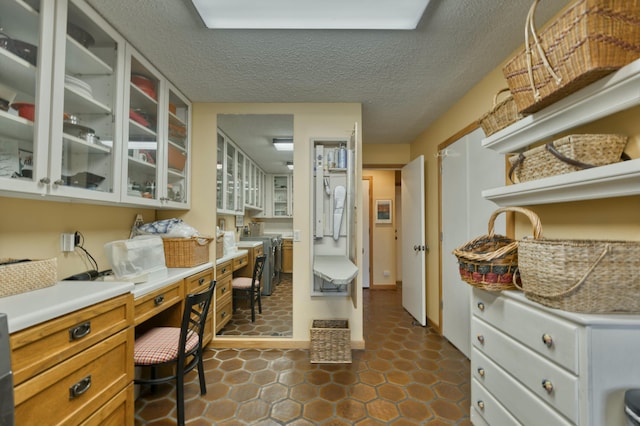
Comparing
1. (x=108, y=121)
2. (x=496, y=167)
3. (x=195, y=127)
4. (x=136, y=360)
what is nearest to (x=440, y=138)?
(x=496, y=167)

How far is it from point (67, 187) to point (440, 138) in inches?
122

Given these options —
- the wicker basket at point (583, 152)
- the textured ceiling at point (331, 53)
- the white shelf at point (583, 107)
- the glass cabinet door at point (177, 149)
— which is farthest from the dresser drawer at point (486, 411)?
the glass cabinet door at point (177, 149)

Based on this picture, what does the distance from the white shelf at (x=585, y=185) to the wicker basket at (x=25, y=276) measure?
235 centimetres

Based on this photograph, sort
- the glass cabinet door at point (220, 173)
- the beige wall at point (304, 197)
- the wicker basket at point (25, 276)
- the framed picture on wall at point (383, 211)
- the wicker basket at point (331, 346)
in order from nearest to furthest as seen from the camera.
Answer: the wicker basket at point (25, 276)
the wicker basket at point (331, 346)
the beige wall at point (304, 197)
the glass cabinet door at point (220, 173)
the framed picture on wall at point (383, 211)

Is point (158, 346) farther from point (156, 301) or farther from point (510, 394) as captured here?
point (510, 394)

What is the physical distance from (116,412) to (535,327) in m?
1.96

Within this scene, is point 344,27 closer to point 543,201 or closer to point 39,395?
point 543,201

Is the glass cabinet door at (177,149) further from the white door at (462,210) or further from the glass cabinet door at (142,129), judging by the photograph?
the white door at (462,210)

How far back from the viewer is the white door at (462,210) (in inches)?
79.1

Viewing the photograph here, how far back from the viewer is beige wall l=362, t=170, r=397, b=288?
4.54 metres

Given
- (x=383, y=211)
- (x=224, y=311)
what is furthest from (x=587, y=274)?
(x=383, y=211)

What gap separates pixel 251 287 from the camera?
110 inches

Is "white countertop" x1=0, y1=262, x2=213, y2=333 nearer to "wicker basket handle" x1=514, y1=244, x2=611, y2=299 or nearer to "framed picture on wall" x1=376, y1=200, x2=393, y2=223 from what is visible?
"wicker basket handle" x1=514, y1=244, x2=611, y2=299

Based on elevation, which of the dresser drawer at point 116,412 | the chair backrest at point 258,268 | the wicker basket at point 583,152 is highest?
the wicker basket at point 583,152
